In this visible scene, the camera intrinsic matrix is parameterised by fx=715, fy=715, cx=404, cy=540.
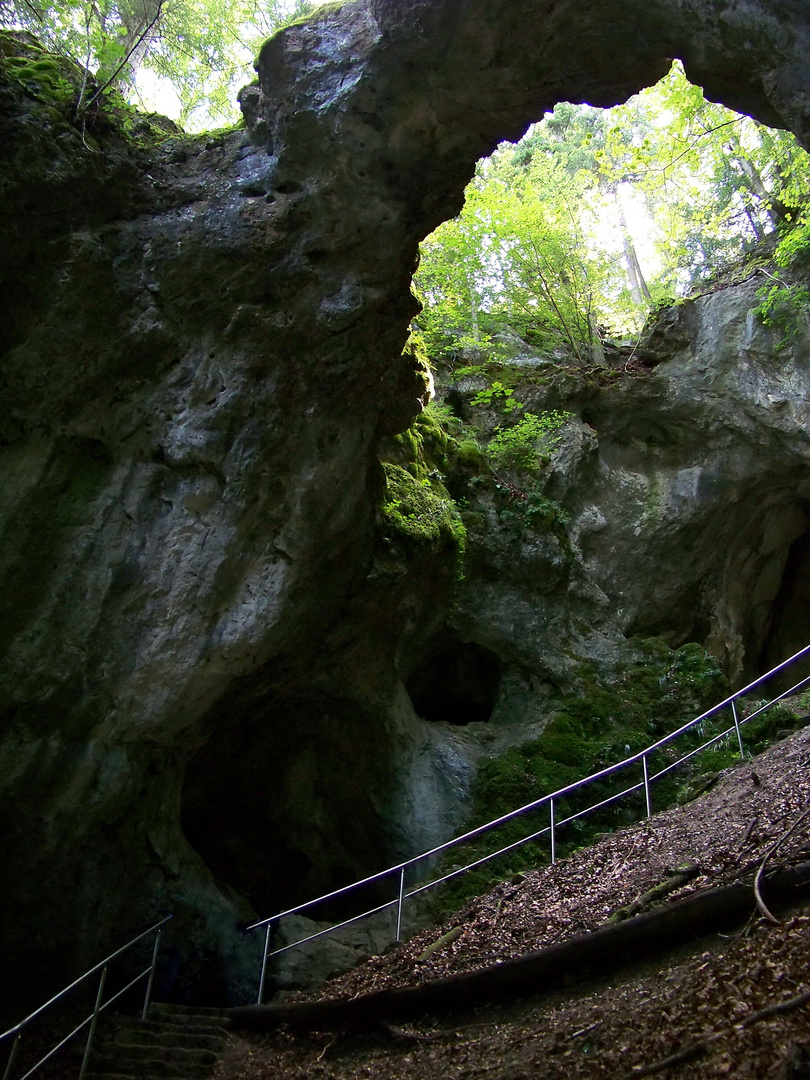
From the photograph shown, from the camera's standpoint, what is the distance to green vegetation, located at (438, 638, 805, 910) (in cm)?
851

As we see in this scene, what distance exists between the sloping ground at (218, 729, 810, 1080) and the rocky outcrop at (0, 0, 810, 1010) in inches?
94.9

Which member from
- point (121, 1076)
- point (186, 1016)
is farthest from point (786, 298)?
point (121, 1076)

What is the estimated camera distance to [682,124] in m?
9.26

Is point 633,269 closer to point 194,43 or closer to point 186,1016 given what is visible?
point 194,43

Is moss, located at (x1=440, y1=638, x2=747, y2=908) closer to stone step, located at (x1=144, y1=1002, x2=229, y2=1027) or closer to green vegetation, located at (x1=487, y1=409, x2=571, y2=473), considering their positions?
stone step, located at (x1=144, y1=1002, x2=229, y2=1027)

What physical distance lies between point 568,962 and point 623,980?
0.44 metres

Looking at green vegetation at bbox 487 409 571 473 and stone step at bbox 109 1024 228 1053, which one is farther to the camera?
green vegetation at bbox 487 409 571 473

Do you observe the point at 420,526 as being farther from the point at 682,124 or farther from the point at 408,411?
the point at 682,124

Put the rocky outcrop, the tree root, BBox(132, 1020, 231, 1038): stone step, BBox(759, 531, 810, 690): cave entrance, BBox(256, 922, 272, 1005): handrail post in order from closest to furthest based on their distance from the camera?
the tree root
BBox(132, 1020, 231, 1038): stone step
the rocky outcrop
BBox(256, 922, 272, 1005): handrail post
BBox(759, 531, 810, 690): cave entrance

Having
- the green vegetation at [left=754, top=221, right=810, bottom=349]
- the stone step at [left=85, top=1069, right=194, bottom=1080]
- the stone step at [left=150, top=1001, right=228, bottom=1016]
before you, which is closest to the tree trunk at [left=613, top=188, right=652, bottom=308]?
the green vegetation at [left=754, top=221, right=810, bottom=349]

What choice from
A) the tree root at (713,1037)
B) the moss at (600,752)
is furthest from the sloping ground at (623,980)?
the moss at (600,752)

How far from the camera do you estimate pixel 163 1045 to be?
5.75 metres

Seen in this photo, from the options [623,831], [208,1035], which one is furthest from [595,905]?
[208,1035]

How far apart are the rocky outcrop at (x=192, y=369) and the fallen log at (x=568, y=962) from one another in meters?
2.41
